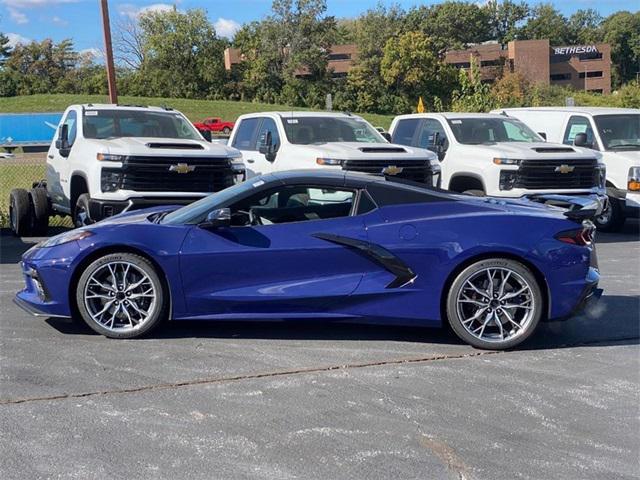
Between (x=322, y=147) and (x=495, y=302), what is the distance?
5621 millimetres

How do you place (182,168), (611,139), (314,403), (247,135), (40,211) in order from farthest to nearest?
(611,139) → (247,135) → (40,211) → (182,168) → (314,403)

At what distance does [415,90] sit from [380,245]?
8294 centimetres

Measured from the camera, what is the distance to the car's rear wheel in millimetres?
5699

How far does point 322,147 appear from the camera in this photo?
10914mm

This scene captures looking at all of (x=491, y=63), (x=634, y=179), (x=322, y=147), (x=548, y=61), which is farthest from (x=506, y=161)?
(x=491, y=63)

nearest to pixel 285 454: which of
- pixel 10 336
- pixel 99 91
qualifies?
pixel 10 336

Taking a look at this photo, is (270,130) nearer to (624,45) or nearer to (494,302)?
(494,302)

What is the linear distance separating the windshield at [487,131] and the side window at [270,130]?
9.61 ft

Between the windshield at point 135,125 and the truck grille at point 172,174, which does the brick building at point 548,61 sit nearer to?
the windshield at point 135,125

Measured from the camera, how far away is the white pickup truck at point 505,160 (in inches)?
437

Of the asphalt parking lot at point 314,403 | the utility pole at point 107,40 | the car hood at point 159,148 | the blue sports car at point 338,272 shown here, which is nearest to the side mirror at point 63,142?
the car hood at point 159,148

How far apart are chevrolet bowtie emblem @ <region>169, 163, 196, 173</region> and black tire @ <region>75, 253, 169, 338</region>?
12.2 feet

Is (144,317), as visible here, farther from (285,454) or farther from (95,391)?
(285,454)

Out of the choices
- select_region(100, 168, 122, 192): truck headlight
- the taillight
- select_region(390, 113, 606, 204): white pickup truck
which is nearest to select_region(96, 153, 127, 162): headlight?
select_region(100, 168, 122, 192): truck headlight
